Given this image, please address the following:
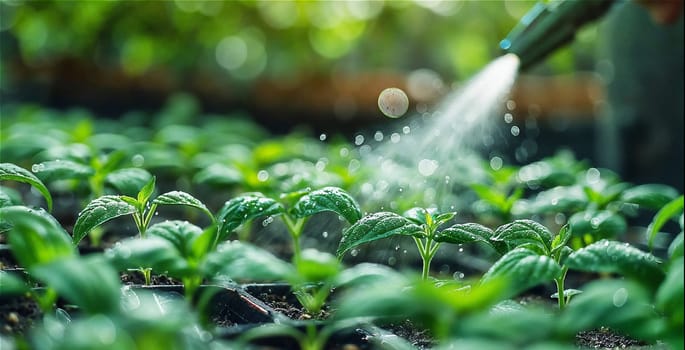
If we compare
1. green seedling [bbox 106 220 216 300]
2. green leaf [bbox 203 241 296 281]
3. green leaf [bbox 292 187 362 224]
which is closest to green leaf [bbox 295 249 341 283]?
green leaf [bbox 203 241 296 281]

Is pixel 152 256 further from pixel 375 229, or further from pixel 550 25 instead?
pixel 550 25

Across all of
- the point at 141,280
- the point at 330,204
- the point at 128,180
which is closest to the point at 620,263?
the point at 330,204

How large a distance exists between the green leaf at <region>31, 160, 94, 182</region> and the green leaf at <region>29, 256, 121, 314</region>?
28.3 inches

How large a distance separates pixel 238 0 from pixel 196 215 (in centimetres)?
243

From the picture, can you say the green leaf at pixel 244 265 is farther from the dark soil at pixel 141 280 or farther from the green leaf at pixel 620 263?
the dark soil at pixel 141 280

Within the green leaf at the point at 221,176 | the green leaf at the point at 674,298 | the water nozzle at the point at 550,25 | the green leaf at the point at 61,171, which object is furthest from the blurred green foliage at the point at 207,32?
the green leaf at the point at 674,298

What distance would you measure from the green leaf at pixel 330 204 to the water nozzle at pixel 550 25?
2.97ft

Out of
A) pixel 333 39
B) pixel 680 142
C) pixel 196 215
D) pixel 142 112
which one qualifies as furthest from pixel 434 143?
pixel 333 39

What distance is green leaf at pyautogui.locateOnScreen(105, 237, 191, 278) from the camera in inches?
34.4

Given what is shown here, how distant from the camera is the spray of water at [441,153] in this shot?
1.77 m

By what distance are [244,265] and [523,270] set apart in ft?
0.97

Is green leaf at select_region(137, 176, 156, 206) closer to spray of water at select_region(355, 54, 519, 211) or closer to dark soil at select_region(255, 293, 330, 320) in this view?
dark soil at select_region(255, 293, 330, 320)

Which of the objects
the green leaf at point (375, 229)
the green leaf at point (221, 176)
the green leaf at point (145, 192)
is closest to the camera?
the green leaf at point (375, 229)

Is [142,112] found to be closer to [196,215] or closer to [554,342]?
[196,215]
